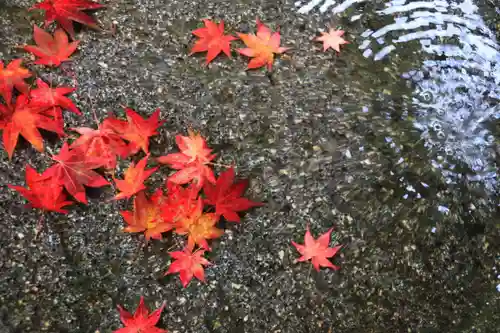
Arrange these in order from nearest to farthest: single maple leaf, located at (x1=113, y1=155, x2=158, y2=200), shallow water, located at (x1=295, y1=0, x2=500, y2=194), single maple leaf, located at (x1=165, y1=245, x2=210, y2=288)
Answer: single maple leaf, located at (x1=165, y1=245, x2=210, y2=288) < single maple leaf, located at (x1=113, y1=155, x2=158, y2=200) < shallow water, located at (x1=295, y1=0, x2=500, y2=194)

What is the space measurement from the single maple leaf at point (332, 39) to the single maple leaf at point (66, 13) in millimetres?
1179

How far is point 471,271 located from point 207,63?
154 centimetres

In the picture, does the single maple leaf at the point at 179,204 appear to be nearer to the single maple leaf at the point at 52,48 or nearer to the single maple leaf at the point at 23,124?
the single maple leaf at the point at 23,124

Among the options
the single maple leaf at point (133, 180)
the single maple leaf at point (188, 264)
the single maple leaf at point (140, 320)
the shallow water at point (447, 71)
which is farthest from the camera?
the shallow water at point (447, 71)

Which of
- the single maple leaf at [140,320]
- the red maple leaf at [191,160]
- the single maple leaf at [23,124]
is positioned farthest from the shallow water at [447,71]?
the single maple leaf at [23,124]

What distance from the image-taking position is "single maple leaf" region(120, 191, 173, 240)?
196 centimetres

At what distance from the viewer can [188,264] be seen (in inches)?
75.5

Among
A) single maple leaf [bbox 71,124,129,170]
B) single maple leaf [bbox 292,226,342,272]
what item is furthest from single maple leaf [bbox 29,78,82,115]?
single maple leaf [bbox 292,226,342,272]

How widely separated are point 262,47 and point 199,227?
1049 millimetres

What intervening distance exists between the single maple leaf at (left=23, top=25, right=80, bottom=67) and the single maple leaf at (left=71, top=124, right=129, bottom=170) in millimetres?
418

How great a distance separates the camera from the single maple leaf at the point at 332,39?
2.55m

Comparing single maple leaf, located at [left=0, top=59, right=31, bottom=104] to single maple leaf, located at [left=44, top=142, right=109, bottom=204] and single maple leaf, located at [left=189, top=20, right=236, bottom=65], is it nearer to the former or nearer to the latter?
single maple leaf, located at [left=44, top=142, right=109, bottom=204]

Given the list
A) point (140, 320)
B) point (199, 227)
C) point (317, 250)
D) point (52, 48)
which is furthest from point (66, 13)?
point (317, 250)

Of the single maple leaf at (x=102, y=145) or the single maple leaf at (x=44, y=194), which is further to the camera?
the single maple leaf at (x=102, y=145)
